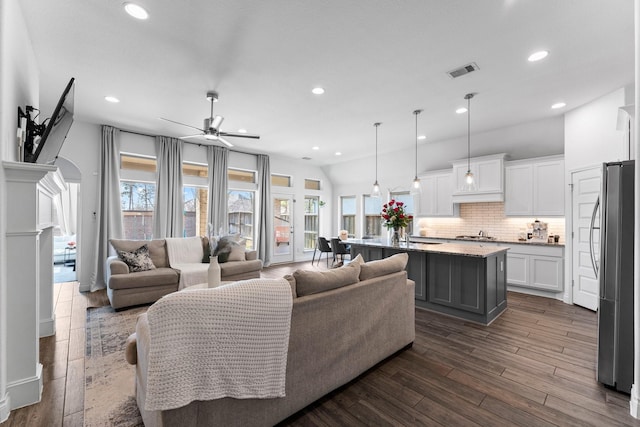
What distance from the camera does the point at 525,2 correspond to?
2129 millimetres

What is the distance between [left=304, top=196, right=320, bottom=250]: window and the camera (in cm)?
875

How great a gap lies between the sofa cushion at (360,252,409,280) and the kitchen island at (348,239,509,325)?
121 cm

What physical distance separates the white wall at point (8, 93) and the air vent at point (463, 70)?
3782 mm

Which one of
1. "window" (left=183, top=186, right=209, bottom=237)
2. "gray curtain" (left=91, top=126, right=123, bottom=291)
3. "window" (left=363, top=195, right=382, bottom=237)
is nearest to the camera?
"gray curtain" (left=91, top=126, right=123, bottom=291)

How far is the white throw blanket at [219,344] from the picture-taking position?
136cm

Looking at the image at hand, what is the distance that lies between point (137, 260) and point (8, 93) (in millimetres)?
2846

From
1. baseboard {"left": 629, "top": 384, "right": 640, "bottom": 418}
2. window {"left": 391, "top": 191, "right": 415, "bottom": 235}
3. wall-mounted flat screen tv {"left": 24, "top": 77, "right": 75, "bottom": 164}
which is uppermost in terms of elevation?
wall-mounted flat screen tv {"left": 24, "top": 77, "right": 75, "bottom": 164}

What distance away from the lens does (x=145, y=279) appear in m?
4.13

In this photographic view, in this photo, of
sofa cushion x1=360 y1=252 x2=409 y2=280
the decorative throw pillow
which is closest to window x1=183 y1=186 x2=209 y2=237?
the decorative throw pillow

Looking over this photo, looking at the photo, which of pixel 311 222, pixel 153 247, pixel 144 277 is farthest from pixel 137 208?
pixel 311 222

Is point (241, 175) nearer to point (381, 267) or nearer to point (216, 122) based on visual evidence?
point (216, 122)

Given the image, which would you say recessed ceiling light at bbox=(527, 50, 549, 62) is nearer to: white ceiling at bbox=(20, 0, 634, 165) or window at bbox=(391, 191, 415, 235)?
white ceiling at bbox=(20, 0, 634, 165)

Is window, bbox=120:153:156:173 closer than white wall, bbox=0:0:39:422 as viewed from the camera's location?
No

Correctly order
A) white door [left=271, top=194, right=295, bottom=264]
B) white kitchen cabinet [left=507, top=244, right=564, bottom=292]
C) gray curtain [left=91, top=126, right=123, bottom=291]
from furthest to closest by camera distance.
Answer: white door [left=271, top=194, right=295, bottom=264] → gray curtain [left=91, top=126, right=123, bottom=291] → white kitchen cabinet [left=507, top=244, right=564, bottom=292]
